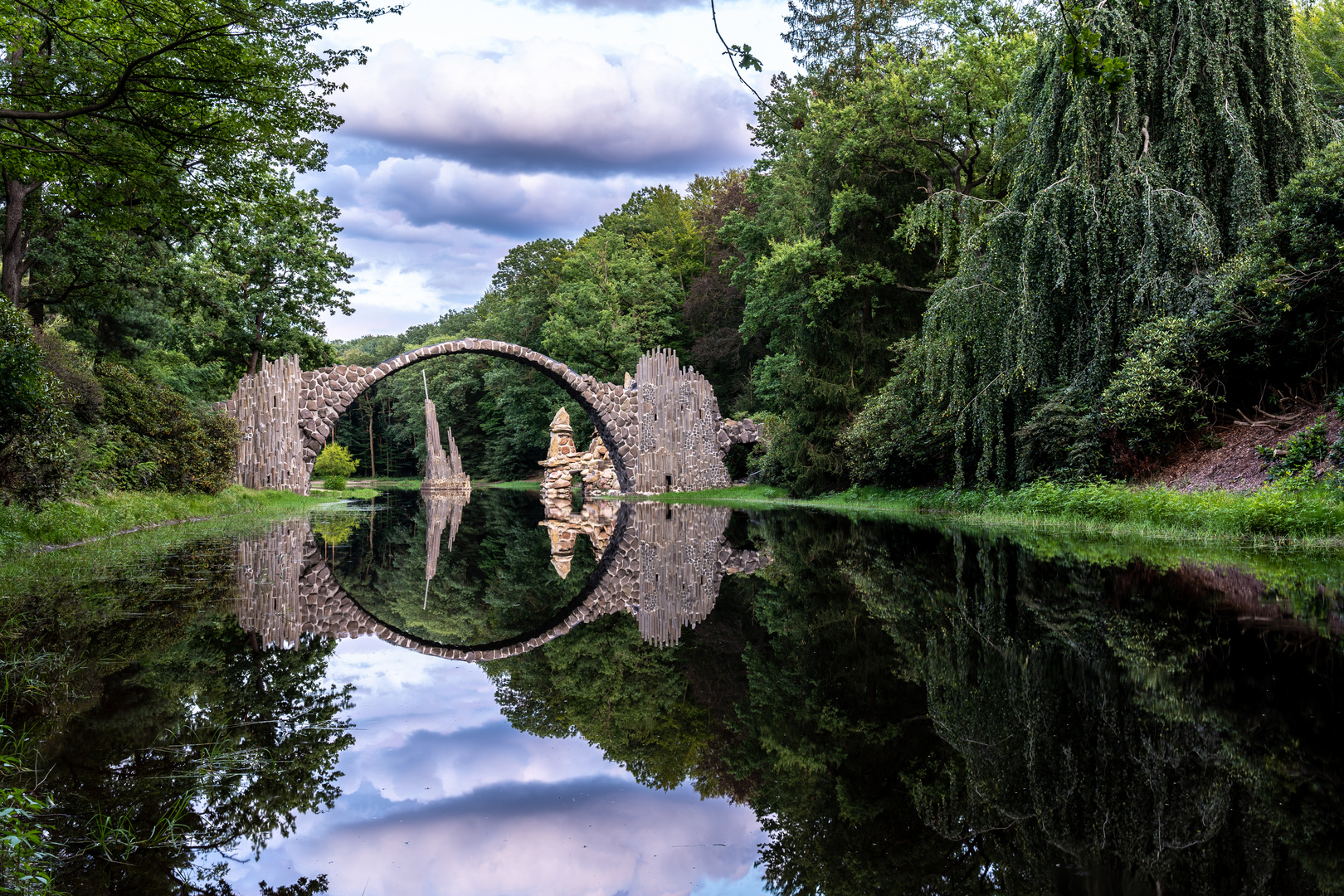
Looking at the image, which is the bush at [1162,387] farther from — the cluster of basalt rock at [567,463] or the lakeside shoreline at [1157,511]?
the cluster of basalt rock at [567,463]

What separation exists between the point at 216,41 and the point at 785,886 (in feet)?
25.7

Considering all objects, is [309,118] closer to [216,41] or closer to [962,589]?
[216,41]

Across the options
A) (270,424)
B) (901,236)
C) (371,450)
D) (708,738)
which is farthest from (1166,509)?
(371,450)

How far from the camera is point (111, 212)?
8.88 meters

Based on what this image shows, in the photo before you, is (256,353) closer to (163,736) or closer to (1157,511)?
(1157,511)

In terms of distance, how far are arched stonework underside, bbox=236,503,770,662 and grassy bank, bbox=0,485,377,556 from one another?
159cm

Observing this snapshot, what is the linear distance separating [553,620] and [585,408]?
68.8ft

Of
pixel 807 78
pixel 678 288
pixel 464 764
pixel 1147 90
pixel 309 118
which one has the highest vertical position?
pixel 807 78

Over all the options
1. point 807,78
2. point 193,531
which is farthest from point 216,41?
point 807,78

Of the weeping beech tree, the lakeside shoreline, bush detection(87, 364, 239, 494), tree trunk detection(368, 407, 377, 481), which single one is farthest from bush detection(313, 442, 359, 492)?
the weeping beech tree

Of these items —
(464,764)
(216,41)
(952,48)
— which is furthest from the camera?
(952,48)

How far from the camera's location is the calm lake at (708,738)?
183 centimetres

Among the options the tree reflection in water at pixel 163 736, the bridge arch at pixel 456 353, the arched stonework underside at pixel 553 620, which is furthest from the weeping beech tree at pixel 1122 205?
the bridge arch at pixel 456 353

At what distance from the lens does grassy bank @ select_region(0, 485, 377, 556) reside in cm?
779
